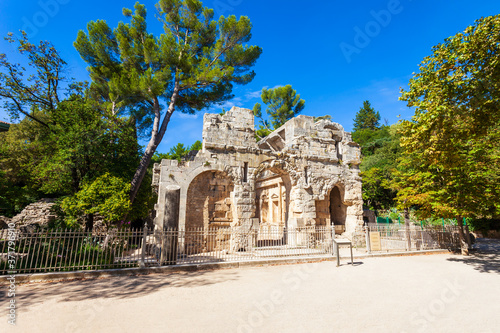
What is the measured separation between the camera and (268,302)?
16.6ft

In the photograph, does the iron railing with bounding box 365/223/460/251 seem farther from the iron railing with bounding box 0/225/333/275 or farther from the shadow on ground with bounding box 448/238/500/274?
the iron railing with bounding box 0/225/333/275

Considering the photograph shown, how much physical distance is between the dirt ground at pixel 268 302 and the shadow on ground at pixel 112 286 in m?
0.02

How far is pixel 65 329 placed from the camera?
3.81 meters

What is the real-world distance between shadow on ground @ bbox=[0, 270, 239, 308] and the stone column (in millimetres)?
748

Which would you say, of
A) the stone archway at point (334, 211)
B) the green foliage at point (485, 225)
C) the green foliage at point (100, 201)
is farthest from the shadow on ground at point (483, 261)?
the green foliage at point (100, 201)

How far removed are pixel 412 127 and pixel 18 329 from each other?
33.3ft

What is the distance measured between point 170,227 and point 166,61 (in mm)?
8950

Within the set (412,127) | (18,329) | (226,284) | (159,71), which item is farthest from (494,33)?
(159,71)

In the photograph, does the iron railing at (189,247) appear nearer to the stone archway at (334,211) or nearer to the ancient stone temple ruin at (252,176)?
the ancient stone temple ruin at (252,176)

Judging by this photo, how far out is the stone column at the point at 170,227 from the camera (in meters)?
8.06

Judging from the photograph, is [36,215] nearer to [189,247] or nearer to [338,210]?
[189,247]

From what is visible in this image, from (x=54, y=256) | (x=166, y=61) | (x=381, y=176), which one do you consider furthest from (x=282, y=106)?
(x=54, y=256)

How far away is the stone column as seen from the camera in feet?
26.5

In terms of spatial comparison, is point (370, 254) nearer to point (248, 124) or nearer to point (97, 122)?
point (248, 124)
